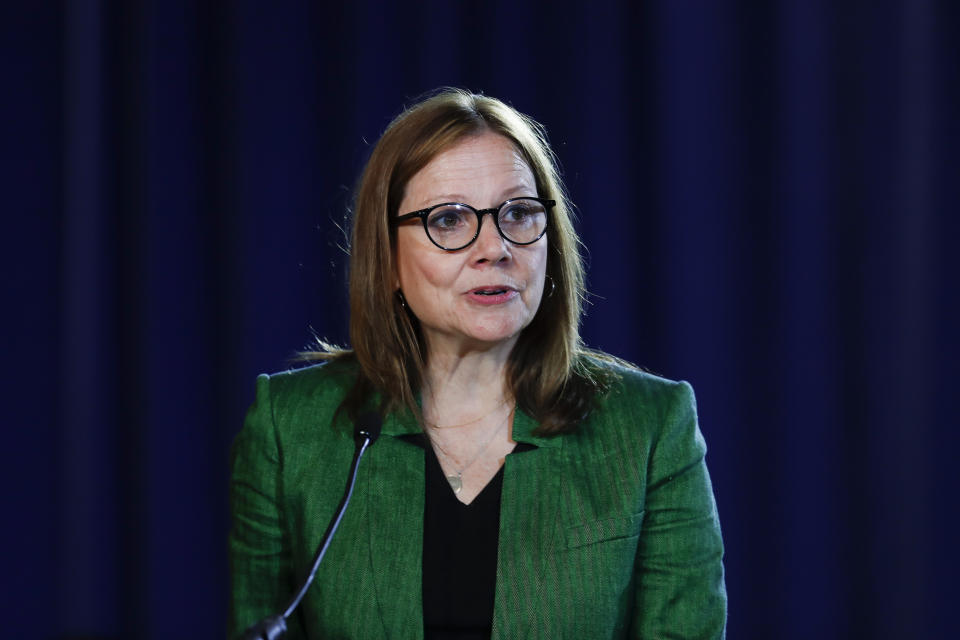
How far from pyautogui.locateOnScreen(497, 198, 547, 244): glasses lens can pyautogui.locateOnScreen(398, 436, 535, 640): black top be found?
1.07 feet

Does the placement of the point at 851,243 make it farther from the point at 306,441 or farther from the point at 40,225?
the point at 40,225

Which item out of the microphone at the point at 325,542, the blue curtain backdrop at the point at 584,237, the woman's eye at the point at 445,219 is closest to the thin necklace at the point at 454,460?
the microphone at the point at 325,542

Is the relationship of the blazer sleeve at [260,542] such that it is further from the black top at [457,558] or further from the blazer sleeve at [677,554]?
the blazer sleeve at [677,554]

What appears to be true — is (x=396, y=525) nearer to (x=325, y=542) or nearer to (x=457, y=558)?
(x=457, y=558)

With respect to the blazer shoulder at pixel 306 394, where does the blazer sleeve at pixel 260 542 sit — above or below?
below

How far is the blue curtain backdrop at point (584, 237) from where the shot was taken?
251cm

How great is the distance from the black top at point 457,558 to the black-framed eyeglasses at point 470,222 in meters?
0.33

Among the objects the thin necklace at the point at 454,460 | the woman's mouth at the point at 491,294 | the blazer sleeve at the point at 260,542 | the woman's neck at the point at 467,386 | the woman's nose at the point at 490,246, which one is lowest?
the blazer sleeve at the point at 260,542

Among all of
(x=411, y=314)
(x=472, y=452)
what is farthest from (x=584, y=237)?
(x=472, y=452)

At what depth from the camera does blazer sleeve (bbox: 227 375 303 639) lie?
1.56 m

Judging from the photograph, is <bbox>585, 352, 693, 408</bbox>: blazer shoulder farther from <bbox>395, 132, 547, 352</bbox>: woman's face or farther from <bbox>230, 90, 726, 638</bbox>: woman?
<bbox>395, 132, 547, 352</bbox>: woman's face

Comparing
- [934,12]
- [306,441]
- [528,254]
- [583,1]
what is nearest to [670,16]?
[583,1]

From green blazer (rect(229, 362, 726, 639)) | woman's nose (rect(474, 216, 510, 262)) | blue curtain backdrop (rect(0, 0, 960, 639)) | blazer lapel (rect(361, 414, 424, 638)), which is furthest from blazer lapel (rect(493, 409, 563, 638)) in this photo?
blue curtain backdrop (rect(0, 0, 960, 639))

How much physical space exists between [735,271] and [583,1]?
2.74 feet
